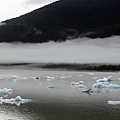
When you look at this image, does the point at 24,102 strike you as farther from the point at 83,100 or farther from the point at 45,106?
the point at 83,100

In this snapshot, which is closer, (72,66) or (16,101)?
(16,101)

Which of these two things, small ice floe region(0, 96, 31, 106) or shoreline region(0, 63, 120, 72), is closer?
small ice floe region(0, 96, 31, 106)

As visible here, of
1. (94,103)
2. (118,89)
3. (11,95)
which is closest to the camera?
(94,103)

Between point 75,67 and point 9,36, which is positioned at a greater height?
point 9,36

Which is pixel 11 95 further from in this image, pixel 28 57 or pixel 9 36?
pixel 28 57

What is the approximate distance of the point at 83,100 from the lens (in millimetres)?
21328

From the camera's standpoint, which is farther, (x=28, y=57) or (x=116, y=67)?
(x=28, y=57)

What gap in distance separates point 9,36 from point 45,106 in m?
36.3

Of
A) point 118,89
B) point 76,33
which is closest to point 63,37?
point 76,33

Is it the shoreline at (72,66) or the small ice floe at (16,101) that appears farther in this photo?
the shoreline at (72,66)

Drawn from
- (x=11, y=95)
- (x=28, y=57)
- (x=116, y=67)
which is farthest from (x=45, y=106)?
(x=28, y=57)

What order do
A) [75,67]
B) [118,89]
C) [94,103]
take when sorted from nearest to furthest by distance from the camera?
[94,103] < [118,89] < [75,67]

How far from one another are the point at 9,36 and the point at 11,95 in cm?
3161

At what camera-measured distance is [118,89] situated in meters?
28.0
